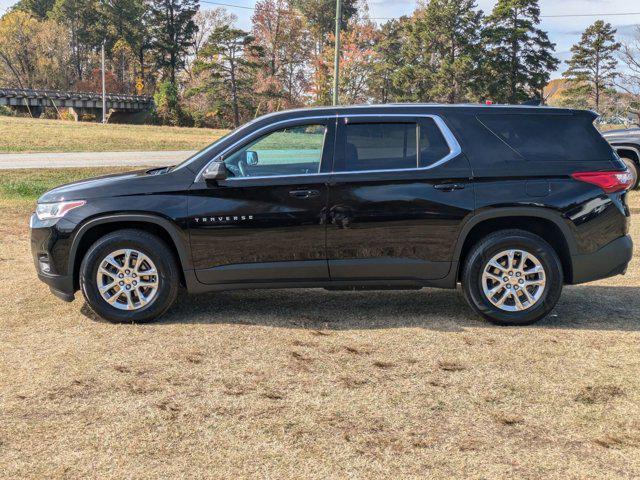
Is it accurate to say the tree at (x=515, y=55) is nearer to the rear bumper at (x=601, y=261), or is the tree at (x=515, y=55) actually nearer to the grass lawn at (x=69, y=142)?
the grass lawn at (x=69, y=142)

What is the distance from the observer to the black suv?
5035 mm

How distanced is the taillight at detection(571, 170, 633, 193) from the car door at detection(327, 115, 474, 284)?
90 centimetres

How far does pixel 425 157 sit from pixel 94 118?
72.9m

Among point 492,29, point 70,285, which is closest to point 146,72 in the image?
point 492,29

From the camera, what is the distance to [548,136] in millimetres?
5168

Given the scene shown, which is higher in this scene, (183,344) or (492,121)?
(492,121)

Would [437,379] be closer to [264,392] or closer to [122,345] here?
[264,392]

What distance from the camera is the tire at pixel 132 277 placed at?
5039mm

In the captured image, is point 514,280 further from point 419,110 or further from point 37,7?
point 37,7

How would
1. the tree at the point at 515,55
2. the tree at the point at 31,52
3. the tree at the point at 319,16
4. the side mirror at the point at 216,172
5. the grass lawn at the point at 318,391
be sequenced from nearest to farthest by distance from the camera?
1. the grass lawn at the point at 318,391
2. the side mirror at the point at 216,172
3. the tree at the point at 515,55
4. the tree at the point at 319,16
5. the tree at the point at 31,52

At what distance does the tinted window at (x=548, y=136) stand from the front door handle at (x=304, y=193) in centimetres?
146

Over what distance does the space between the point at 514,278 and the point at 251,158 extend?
229 cm

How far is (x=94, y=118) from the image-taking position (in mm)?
71938

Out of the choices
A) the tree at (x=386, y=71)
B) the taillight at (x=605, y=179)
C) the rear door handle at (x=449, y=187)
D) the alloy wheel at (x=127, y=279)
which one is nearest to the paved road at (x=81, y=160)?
the alloy wheel at (x=127, y=279)
